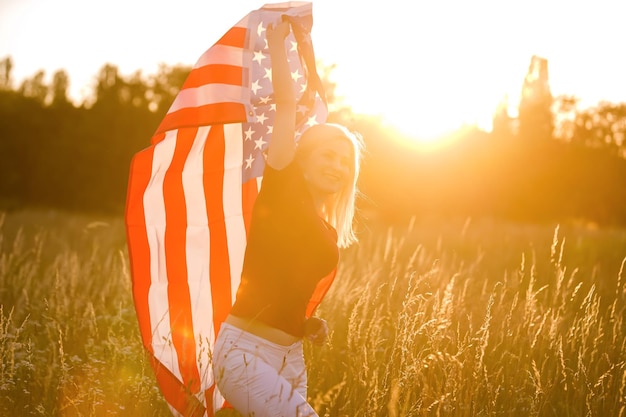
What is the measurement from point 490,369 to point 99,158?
30715mm

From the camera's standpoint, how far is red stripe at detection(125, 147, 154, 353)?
4188mm

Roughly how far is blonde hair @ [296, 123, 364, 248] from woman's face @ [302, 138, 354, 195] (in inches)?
1.5

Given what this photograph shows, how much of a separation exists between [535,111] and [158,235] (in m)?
27.1

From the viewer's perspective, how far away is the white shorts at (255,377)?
271 centimetres

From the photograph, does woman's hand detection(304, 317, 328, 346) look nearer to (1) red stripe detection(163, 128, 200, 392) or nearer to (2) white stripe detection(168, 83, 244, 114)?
(1) red stripe detection(163, 128, 200, 392)

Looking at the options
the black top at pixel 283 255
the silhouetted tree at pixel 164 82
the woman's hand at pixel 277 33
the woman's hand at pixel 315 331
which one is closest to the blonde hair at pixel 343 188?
the black top at pixel 283 255

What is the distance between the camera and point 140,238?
14.0ft

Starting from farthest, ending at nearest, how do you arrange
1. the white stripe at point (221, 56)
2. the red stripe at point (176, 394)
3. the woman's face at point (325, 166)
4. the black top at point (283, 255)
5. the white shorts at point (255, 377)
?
the white stripe at point (221, 56) → the red stripe at point (176, 394) → the woman's face at point (325, 166) → the black top at point (283, 255) → the white shorts at point (255, 377)

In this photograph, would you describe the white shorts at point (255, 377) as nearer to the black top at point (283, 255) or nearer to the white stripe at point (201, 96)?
the black top at point (283, 255)

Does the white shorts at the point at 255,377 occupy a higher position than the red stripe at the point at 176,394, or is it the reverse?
the white shorts at the point at 255,377

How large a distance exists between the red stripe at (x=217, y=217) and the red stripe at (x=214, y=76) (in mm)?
314

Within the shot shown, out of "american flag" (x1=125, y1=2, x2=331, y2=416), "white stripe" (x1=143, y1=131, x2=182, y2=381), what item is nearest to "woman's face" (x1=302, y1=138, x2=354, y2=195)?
"american flag" (x1=125, y1=2, x2=331, y2=416)

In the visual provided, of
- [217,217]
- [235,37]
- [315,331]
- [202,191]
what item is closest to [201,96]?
[235,37]

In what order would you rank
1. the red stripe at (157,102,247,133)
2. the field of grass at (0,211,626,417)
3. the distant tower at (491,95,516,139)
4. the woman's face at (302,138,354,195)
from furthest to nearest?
the distant tower at (491,95,516,139) → the red stripe at (157,102,247,133) → the field of grass at (0,211,626,417) → the woman's face at (302,138,354,195)
